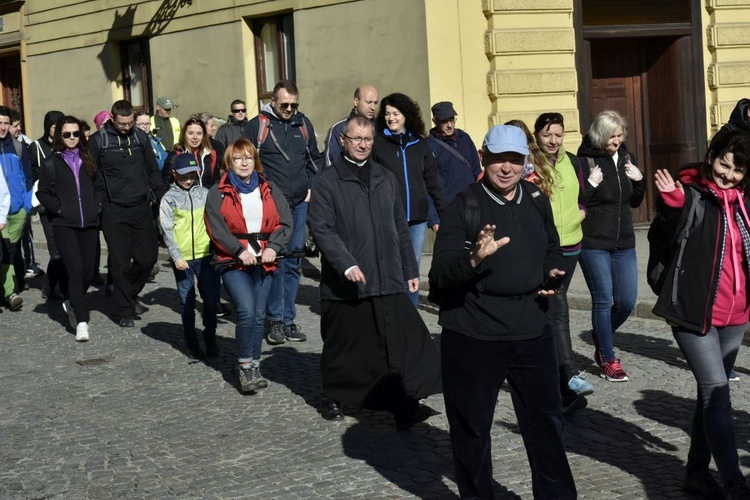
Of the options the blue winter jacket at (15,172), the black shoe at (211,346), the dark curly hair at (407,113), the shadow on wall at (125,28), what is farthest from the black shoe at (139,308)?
the shadow on wall at (125,28)

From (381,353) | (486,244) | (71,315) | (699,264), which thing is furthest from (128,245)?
(486,244)

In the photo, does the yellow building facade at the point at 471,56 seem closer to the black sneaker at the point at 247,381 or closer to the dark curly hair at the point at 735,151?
the black sneaker at the point at 247,381

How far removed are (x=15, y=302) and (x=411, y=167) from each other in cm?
492

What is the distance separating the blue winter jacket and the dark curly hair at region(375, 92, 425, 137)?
4.24 m

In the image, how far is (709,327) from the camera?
6020mm

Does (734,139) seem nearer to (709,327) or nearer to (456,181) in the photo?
(709,327)

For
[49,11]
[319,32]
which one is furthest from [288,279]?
[49,11]

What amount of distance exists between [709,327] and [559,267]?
74cm

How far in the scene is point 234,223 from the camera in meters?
9.14

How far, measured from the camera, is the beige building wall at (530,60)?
54.4 feet

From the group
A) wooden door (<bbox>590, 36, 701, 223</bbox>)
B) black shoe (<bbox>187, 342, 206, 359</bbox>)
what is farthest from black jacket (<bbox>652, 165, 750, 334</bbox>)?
wooden door (<bbox>590, 36, 701, 223</bbox>)

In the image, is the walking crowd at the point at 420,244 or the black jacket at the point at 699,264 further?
the black jacket at the point at 699,264

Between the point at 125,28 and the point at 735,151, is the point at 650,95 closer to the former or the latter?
the point at 125,28

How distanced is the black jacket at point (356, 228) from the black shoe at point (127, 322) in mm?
Answer: 4525
